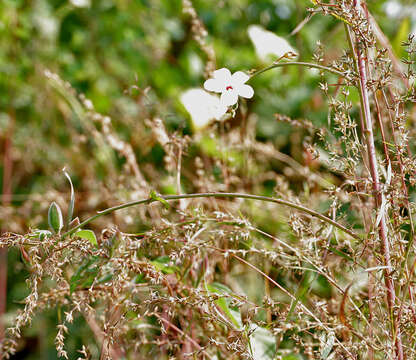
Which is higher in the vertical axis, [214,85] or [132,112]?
[132,112]

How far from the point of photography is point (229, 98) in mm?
562

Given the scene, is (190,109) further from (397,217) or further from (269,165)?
(397,217)

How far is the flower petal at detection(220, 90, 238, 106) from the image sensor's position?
1.82 feet

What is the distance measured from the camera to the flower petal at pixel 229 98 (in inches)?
21.8

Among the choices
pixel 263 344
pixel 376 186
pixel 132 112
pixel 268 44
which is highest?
pixel 268 44

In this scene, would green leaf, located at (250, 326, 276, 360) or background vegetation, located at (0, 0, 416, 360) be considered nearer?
green leaf, located at (250, 326, 276, 360)

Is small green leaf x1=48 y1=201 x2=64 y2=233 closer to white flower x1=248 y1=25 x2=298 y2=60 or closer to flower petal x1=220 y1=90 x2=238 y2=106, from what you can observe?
flower petal x1=220 y1=90 x2=238 y2=106

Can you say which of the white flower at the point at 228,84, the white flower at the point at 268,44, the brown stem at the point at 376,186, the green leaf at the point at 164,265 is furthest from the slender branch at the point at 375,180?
the white flower at the point at 268,44

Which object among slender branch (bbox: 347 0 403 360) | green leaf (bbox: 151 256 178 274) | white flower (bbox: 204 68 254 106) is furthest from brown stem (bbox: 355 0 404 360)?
green leaf (bbox: 151 256 178 274)

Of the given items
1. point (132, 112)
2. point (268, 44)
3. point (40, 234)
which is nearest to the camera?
point (40, 234)

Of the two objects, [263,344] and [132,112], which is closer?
[263,344]

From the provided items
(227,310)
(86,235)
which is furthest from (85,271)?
(227,310)

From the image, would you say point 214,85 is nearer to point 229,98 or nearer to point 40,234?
point 229,98

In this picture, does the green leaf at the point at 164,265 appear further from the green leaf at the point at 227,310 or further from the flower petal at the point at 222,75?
the flower petal at the point at 222,75
